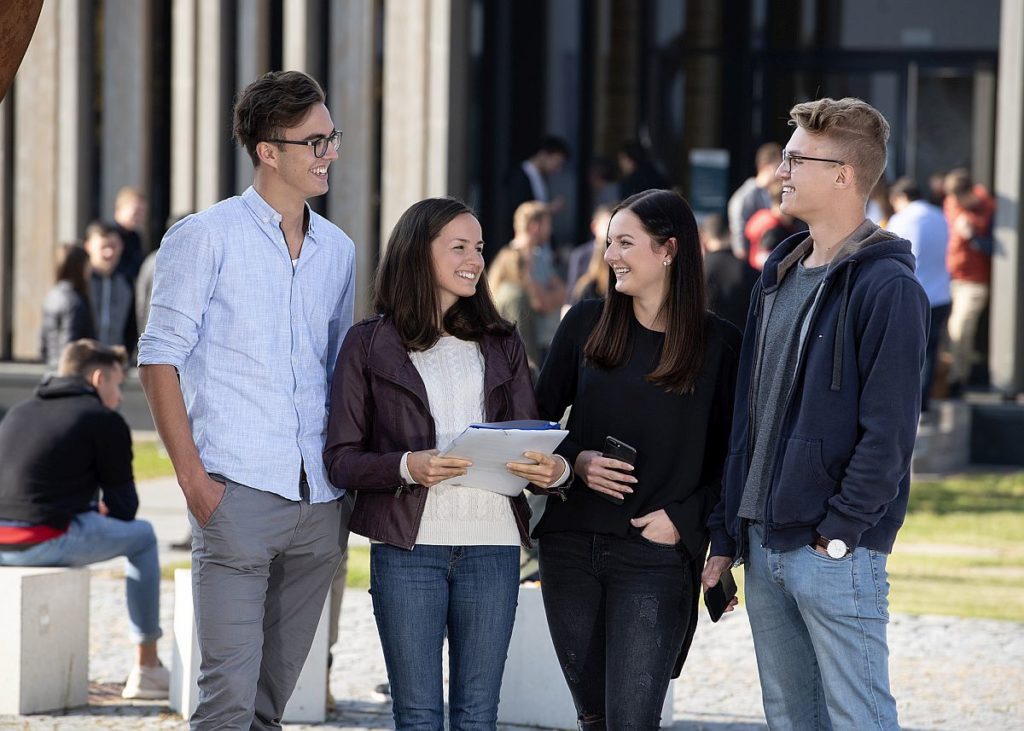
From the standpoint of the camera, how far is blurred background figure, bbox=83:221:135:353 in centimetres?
1272

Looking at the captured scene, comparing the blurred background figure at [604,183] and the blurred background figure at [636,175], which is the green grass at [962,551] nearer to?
the blurred background figure at [636,175]

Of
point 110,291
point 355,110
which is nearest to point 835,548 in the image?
point 110,291

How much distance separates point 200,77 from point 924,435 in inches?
301

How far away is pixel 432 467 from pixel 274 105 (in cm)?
107

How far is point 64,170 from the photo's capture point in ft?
51.3

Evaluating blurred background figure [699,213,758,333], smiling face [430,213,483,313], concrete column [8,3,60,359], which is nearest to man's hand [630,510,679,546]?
smiling face [430,213,483,313]

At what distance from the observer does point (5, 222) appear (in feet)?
51.9

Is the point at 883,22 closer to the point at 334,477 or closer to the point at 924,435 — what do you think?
the point at 924,435

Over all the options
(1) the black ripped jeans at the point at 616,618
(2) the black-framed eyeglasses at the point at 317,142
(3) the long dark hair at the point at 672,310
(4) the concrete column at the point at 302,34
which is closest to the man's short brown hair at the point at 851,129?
(3) the long dark hair at the point at 672,310

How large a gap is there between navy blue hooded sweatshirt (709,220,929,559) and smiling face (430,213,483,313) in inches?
36.3

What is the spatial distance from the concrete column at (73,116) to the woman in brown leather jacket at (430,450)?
11962 mm

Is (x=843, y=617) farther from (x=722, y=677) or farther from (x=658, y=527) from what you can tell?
(x=722, y=677)

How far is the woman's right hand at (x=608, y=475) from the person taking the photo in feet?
13.8

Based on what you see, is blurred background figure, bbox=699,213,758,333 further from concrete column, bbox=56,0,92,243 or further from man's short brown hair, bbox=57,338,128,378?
concrete column, bbox=56,0,92,243
